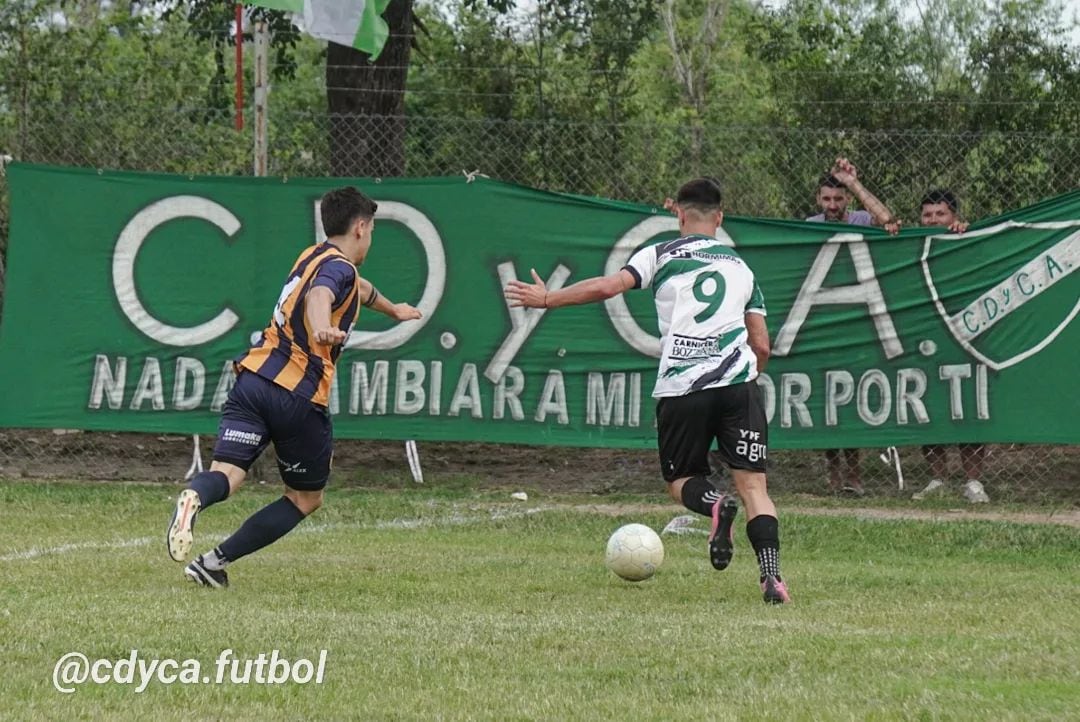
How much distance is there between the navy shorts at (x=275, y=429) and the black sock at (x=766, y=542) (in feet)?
6.32

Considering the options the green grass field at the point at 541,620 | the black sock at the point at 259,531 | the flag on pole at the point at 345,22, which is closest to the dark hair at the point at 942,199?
the green grass field at the point at 541,620

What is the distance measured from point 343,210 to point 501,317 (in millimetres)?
4064

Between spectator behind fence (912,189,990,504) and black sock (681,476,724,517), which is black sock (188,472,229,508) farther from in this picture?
spectator behind fence (912,189,990,504)

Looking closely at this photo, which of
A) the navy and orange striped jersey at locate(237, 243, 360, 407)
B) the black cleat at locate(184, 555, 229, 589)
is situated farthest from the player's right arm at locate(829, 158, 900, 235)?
the black cleat at locate(184, 555, 229, 589)

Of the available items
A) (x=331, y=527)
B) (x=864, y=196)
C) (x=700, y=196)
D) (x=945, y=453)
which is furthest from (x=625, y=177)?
(x=700, y=196)

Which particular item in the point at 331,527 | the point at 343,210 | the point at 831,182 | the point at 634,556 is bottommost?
the point at 331,527

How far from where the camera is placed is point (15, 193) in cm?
1170

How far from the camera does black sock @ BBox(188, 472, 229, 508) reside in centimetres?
702

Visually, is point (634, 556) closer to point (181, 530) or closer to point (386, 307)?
point (386, 307)

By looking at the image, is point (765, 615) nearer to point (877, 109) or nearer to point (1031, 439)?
point (1031, 439)

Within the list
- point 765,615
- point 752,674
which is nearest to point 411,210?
point 765,615

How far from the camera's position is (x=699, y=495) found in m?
7.28

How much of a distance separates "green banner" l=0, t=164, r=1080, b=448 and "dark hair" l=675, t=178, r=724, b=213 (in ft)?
12.9

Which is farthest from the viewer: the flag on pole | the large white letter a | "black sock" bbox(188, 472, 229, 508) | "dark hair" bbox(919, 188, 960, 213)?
the flag on pole
